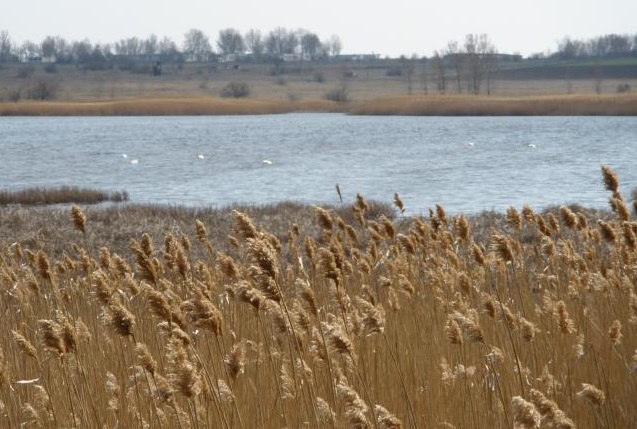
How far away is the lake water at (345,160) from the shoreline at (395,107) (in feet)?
5.00

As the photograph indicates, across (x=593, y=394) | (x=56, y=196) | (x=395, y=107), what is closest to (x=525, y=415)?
(x=593, y=394)

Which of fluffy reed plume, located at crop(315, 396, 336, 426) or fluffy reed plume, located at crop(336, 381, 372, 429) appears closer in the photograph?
fluffy reed plume, located at crop(336, 381, 372, 429)

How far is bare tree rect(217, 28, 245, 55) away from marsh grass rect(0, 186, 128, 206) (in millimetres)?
155828

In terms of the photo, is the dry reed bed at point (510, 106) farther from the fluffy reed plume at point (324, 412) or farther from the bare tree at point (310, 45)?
the bare tree at point (310, 45)

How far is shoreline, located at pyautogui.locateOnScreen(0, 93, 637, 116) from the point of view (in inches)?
2092

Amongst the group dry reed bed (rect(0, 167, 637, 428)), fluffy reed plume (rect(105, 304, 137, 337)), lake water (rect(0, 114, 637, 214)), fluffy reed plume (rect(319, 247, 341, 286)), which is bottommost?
lake water (rect(0, 114, 637, 214))

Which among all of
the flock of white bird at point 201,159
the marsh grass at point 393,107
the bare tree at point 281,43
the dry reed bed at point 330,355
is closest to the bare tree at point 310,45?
the bare tree at point 281,43

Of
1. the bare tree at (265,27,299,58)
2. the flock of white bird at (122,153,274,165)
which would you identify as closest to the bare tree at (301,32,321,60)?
the bare tree at (265,27,299,58)

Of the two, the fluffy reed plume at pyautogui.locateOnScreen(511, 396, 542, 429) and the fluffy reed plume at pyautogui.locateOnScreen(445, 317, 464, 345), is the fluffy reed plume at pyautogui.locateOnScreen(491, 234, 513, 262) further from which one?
the fluffy reed plume at pyautogui.locateOnScreen(511, 396, 542, 429)

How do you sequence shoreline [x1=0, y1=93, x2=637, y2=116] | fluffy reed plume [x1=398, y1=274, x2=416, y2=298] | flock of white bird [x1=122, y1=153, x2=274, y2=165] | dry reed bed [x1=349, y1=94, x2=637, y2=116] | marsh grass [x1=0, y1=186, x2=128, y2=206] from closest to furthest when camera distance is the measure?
fluffy reed plume [x1=398, y1=274, x2=416, y2=298]
marsh grass [x1=0, y1=186, x2=128, y2=206]
flock of white bird [x1=122, y1=153, x2=274, y2=165]
dry reed bed [x1=349, y1=94, x2=637, y2=116]
shoreline [x1=0, y1=93, x2=637, y2=116]

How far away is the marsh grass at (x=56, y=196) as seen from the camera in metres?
19.5

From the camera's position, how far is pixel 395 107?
62969mm

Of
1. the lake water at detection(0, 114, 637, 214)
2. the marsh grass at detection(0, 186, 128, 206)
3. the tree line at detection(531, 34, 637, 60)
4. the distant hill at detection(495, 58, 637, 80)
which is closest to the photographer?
the marsh grass at detection(0, 186, 128, 206)

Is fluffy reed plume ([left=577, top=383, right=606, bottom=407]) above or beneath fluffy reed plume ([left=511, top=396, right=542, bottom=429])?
→ beneath
